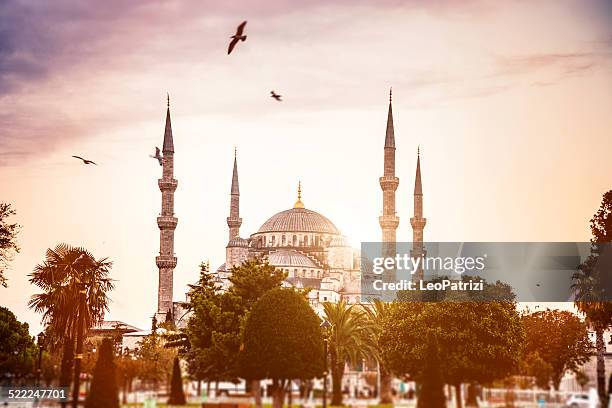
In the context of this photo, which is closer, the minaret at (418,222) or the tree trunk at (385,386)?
the tree trunk at (385,386)

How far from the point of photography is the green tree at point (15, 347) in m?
65.1

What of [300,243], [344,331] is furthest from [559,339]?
[300,243]

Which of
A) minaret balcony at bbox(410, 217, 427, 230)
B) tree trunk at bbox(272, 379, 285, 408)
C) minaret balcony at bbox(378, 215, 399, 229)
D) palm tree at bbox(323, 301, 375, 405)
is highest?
minaret balcony at bbox(410, 217, 427, 230)

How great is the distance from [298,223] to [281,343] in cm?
11496

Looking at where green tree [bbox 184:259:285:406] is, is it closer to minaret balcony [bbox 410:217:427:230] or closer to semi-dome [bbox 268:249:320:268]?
minaret balcony [bbox 410:217:427:230]

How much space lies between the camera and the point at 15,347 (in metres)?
76.6

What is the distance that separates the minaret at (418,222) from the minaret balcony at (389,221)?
217 inches

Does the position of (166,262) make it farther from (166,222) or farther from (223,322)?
(223,322)

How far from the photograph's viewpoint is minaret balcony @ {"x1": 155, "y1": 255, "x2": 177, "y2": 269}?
11175 cm

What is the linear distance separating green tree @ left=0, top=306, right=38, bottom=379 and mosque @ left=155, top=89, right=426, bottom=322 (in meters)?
29.5

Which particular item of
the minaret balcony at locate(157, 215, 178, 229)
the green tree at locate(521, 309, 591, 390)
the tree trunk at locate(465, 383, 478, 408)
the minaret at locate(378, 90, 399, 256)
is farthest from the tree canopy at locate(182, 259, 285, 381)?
the minaret balcony at locate(157, 215, 178, 229)

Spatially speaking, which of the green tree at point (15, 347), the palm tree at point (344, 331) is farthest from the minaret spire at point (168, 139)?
the palm tree at point (344, 331)

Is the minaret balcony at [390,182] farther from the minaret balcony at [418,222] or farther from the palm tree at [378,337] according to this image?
the palm tree at [378,337]

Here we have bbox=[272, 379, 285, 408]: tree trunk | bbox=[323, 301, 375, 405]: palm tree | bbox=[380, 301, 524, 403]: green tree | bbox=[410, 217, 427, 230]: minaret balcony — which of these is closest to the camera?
bbox=[272, 379, 285, 408]: tree trunk
